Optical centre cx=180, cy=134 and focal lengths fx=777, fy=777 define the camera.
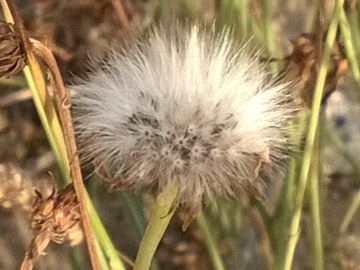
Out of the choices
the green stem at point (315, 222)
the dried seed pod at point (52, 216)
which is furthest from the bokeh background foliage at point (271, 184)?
the dried seed pod at point (52, 216)

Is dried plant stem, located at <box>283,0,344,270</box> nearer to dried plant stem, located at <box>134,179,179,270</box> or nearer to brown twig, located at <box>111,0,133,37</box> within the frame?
dried plant stem, located at <box>134,179,179,270</box>

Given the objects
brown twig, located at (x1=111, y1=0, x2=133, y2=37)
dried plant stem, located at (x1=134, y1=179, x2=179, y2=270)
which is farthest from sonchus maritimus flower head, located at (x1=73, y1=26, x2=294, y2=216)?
brown twig, located at (x1=111, y1=0, x2=133, y2=37)

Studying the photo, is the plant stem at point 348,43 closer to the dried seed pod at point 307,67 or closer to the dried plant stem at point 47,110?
the dried seed pod at point 307,67

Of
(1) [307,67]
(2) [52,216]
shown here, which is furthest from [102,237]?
(1) [307,67]

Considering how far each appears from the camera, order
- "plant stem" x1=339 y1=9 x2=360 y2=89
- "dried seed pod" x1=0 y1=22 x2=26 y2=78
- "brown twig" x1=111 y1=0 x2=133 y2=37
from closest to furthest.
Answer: "dried seed pod" x1=0 y1=22 x2=26 y2=78 < "plant stem" x1=339 y1=9 x2=360 y2=89 < "brown twig" x1=111 y1=0 x2=133 y2=37

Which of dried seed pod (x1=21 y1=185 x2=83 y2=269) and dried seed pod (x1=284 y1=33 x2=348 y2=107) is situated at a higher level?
dried seed pod (x1=284 y1=33 x2=348 y2=107)

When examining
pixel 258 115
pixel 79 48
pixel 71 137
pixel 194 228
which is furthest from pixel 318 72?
pixel 79 48

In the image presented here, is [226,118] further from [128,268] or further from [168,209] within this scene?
[128,268]

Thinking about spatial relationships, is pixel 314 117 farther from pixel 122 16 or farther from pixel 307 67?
pixel 122 16
